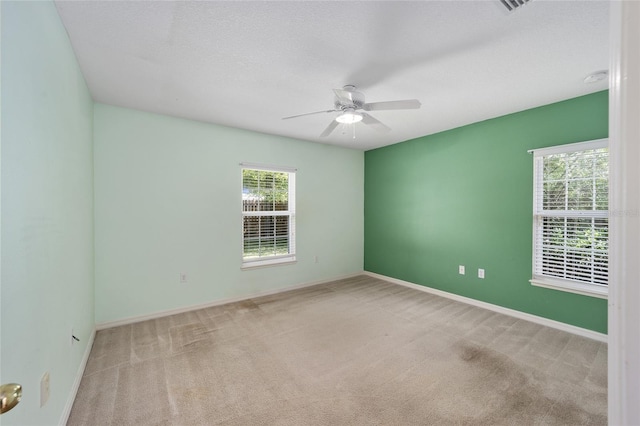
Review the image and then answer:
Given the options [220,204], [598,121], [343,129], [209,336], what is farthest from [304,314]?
[598,121]

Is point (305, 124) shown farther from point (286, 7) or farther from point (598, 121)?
point (598, 121)

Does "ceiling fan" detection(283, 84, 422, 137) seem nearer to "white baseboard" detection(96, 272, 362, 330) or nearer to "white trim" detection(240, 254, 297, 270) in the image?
"white trim" detection(240, 254, 297, 270)

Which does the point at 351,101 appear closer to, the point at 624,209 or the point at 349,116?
the point at 349,116

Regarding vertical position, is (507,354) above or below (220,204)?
below

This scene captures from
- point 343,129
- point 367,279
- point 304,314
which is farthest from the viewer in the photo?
point 367,279

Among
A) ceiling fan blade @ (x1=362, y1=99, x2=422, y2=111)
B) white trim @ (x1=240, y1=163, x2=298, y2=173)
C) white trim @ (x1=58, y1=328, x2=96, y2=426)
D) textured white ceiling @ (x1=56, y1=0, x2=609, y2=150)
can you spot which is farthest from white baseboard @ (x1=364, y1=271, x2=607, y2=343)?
white trim @ (x1=58, y1=328, x2=96, y2=426)

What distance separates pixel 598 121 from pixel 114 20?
423cm

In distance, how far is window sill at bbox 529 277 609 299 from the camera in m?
2.73

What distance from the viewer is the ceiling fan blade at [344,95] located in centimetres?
215

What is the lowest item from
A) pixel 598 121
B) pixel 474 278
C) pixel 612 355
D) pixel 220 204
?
pixel 474 278

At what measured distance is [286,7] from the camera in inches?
64.4

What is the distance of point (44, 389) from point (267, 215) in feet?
10.0

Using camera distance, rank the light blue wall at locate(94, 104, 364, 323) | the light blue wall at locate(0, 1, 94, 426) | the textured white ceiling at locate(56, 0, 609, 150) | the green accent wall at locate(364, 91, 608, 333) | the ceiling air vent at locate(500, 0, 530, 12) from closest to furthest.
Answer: the light blue wall at locate(0, 1, 94, 426), the ceiling air vent at locate(500, 0, 530, 12), the textured white ceiling at locate(56, 0, 609, 150), the green accent wall at locate(364, 91, 608, 333), the light blue wall at locate(94, 104, 364, 323)

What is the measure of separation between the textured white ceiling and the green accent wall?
0.35m
